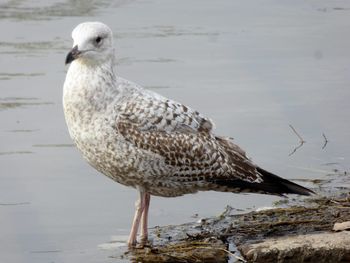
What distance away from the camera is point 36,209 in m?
9.50

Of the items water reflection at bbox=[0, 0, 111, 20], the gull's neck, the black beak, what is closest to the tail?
the gull's neck

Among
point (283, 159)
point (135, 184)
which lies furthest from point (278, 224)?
point (283, 159)

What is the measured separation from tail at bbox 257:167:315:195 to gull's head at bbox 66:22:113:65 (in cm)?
151

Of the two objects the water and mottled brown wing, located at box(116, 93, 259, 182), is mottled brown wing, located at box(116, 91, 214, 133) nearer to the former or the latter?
mottled brown wing, located at box(116, 93, 259, 182)

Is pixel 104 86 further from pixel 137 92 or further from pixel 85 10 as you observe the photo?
pixel 85 10

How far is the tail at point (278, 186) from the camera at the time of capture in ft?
30.5

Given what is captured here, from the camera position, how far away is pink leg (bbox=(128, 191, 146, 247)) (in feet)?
29.2

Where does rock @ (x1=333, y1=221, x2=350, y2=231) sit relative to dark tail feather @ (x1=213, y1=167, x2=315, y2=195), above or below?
below

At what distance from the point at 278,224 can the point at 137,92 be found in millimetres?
1431

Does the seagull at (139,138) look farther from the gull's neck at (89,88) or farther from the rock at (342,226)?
the rock at (342,226)

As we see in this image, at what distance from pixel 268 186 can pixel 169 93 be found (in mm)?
3040

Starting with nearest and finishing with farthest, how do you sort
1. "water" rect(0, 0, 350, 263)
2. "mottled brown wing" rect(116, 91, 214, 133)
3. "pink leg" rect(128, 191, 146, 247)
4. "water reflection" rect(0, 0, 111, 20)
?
"mottled brown wing" rect(116, 91, 214, 133)
"pink leg" rect(128, 191, 146, 247)
"water" rect(0, 0, 350, 263)
"water reflection" rect(0, 0, 111, 20)

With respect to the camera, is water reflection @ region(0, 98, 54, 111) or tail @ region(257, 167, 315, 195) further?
water reflection @ region(0, 98, 54, 111)

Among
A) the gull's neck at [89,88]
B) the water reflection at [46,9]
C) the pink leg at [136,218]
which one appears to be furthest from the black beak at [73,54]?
the water reflection at [46,9]
